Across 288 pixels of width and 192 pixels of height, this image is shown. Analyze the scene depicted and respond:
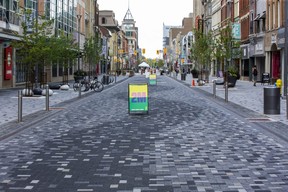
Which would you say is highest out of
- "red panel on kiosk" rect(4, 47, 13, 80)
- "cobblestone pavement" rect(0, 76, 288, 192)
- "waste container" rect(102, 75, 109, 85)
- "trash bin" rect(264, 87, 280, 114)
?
"red panel on kiosk" rect(4, 47, 13, 80)

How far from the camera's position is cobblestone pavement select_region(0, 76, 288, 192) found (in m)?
7.04

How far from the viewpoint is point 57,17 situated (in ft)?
183

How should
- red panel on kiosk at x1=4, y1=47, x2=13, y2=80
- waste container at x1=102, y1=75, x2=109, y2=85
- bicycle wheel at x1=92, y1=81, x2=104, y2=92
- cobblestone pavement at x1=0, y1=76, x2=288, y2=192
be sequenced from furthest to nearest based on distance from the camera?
waste container at x1=102, y1=75, x2=109, y2=85 → red panel on kiosk at x1=4, y1=47, x2=13, y2=80 → bicycle wheel at x1=92, y1=81, x2=104, y2=92 → cobblestone pavement at x1=0, y1=76, x2=288, y2=192

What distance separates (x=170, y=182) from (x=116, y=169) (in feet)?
4.17

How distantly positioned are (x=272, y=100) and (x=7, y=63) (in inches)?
1041

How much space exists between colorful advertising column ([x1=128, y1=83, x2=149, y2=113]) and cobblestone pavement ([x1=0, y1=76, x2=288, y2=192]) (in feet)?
6.33

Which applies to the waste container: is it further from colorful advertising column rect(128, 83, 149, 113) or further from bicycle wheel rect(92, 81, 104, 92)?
colorful advertising column rect(128, 83, 149, 113)

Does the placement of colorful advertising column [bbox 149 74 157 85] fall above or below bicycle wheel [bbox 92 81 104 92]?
above

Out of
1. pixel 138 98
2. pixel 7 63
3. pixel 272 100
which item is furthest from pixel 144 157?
pixel 7 63

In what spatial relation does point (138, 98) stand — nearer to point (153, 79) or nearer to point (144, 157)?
point (144, 157)

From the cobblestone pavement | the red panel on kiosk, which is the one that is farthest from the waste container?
the cobblestone pavement

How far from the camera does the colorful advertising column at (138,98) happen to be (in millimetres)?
17094

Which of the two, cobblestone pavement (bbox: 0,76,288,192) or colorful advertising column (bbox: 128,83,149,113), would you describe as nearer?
cobblestone pavement (bbox: 0,76,288,192)

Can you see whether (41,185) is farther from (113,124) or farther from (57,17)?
(57,17)
